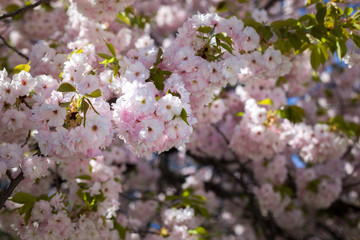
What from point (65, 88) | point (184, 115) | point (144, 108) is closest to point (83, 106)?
point (65, 88)

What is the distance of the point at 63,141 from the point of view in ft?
5.51

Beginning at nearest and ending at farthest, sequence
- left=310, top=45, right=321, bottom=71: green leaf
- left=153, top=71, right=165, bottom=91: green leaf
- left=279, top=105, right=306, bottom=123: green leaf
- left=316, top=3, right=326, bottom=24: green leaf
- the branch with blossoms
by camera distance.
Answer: the branch with blossoms < left=153, top=71, right=165, bottom=91: green leaf < left=316, top=3, right=326, bottom=24: green leaf < left=310, top=45, right=321, bottom=71: green leaf < left=279, top=105, right=306, bottom=123: green leaf

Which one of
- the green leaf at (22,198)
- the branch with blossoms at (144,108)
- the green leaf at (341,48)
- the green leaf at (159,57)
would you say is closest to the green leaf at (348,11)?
the branch with blossoms at (144,108)

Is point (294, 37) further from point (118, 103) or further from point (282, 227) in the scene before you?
point (282, 227)

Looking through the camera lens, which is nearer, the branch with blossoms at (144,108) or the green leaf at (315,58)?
the branch with blossoms at (144,108)

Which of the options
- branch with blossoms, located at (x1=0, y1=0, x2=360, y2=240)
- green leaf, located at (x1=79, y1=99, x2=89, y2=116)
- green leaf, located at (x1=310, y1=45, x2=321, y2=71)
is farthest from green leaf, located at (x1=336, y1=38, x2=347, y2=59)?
green leaf, located at (x1=79, y1=99, x2=89, y2=116)

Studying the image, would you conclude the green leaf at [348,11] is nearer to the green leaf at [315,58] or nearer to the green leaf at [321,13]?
the green leaf at [321,13]

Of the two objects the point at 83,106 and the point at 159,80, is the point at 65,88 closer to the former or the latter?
the point at 83,106

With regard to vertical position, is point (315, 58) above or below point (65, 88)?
below

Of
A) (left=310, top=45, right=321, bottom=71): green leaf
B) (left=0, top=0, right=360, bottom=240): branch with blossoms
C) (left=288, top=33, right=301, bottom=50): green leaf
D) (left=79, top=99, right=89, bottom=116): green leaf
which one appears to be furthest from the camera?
(left=310, top=45, right=321, bottom=71): green leaf

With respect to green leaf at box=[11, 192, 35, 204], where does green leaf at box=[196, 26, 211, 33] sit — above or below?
above

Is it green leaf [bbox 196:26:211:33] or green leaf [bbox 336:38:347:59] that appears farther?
green leaf [bbox 336:38:347:59]

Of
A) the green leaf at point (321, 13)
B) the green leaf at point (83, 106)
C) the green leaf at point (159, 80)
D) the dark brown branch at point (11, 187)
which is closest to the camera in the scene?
the green leaf at point (83, 106)

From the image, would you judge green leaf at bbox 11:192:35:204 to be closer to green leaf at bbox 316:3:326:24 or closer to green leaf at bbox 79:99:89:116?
green leaf at bbox 79:99:89:116
